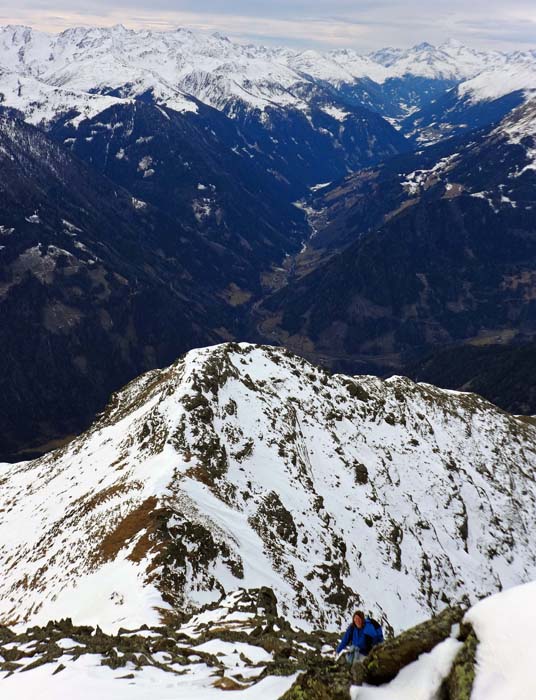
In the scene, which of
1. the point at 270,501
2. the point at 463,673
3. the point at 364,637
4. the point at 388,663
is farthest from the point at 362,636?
the point at 270,501

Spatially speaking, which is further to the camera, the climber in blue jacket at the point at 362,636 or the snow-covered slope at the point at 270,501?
the snow-covered slope at the point at 270,501

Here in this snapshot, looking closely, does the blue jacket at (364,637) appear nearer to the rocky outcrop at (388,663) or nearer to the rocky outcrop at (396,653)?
the rocky outcrop at (388,663)

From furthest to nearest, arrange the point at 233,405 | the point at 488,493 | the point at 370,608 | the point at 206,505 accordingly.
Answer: the point at 488,493 < the point at 233,405 < the point at 370,608 < the point at 206,505

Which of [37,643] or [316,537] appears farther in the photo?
[316,537]

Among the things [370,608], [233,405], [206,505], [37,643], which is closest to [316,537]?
[370,608]

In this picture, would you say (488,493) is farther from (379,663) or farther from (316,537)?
(379,663)

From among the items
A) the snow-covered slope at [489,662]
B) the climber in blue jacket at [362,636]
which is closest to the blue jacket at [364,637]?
the climber in blue jacket at [362,636]
